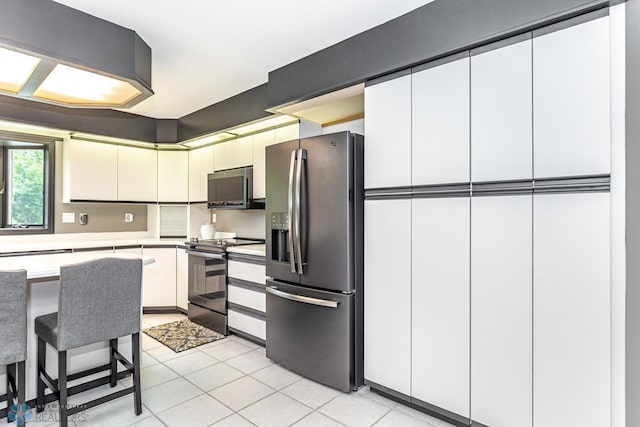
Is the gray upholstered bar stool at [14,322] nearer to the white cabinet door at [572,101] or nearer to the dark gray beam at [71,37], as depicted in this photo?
the dark gray beam at [71,37]

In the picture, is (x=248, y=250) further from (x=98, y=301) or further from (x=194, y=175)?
(x=194, y=175)

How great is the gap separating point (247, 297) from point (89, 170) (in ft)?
8.53

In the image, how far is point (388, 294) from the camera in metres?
2.35

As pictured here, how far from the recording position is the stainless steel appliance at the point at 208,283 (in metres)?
3.60

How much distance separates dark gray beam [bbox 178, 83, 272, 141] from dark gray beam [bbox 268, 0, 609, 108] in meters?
0.53

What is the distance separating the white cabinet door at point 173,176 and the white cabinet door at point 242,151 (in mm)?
1019

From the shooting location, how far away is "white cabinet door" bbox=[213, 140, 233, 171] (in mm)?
4238

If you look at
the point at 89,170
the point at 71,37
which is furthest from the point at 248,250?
the point at 89,170

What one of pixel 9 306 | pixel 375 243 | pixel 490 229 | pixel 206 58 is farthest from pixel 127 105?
pixel 490 229

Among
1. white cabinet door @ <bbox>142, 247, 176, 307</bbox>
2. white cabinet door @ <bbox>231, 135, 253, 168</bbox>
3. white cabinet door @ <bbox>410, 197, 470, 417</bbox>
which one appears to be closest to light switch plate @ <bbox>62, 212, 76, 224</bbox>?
white cabinet door @ <bbox>142, 247, 176, 307</bbox>

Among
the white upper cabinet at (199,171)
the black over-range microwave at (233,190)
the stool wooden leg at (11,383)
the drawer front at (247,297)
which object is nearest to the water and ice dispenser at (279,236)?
the drawer front at (247,297)

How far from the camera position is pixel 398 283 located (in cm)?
230

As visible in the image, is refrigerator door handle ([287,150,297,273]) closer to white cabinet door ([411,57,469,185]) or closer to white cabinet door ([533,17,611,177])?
white cabinet door ([411,57,469,185])

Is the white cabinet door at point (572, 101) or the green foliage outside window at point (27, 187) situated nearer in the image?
the white cabinet door at point (572, 101)
